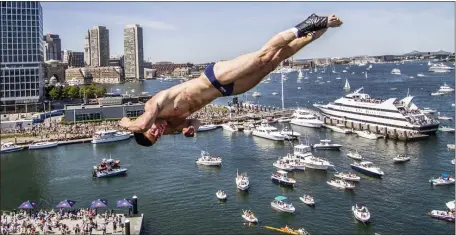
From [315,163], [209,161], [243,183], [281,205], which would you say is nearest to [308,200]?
[281,205]

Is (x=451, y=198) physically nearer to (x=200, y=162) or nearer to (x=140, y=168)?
(x=200, y=162)

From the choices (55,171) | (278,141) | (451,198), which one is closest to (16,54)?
(55,171)

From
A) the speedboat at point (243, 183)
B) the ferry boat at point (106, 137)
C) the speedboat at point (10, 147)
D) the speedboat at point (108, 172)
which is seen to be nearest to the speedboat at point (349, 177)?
the speedboat at point (243, 183)

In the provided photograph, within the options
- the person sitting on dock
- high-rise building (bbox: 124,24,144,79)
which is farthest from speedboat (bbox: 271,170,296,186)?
high-rise building (bbox: 124,24,144,79)

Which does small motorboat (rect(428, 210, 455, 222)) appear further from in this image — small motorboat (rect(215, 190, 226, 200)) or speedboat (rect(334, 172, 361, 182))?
small motorboat (rect(215, 190, 226, 200))

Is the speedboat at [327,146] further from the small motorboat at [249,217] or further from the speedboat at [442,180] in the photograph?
the small motorboat at [249,217]

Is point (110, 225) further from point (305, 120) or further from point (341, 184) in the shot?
point (305, 120)
